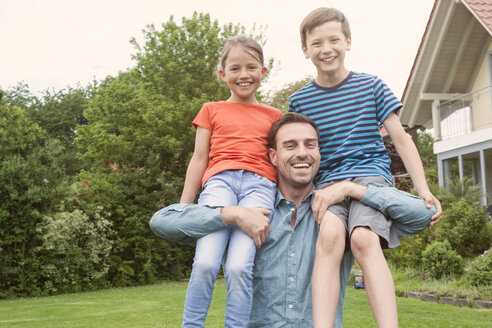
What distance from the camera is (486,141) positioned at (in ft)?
50.4

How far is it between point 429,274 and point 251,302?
979 centimetres

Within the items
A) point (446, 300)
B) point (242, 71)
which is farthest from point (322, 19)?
point (446, 300)

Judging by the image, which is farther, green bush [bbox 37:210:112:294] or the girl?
green bush [bbox 37:210:112:294]

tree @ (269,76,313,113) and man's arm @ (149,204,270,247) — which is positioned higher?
tree @ (269,76,313,113)

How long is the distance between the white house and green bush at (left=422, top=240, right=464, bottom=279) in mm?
4627

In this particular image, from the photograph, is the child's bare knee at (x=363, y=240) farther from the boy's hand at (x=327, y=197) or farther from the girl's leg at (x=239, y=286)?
the girl's leg at (x=239, y=286)

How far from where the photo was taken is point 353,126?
3.09 meters

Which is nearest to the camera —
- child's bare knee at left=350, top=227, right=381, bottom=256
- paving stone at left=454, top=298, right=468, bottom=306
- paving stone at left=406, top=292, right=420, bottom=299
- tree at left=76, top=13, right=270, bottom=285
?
child's bare knee at left=350, top=227, right=381, bottom=256

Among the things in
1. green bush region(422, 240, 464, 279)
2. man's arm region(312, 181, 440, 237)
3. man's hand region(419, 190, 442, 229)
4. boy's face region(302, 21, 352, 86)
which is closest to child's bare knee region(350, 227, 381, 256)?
man's arm region(312, 181, 440, 237)

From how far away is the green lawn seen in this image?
27.4ft

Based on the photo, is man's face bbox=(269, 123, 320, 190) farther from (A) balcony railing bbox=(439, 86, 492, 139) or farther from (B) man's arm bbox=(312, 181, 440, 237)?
(A) balcony railing bbox=(439, 86, 492, 139)

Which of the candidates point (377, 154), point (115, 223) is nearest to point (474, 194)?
point (115, 223)

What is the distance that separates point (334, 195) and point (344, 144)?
365 mm

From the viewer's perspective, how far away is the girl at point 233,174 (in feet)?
9.00
